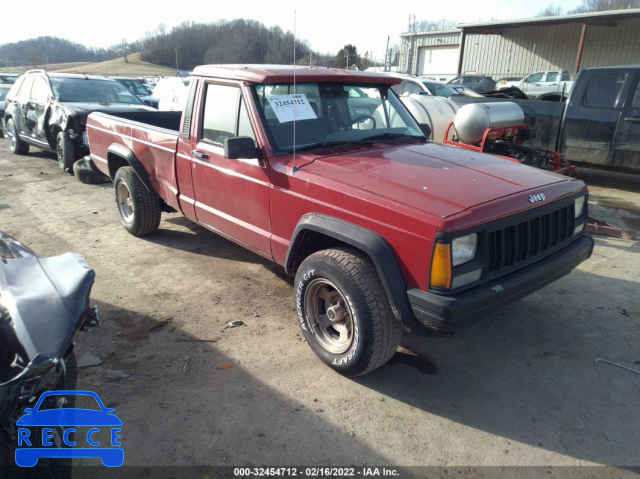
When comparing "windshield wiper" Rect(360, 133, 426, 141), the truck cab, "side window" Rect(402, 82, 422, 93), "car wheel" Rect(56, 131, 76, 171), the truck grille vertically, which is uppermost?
the truck cab

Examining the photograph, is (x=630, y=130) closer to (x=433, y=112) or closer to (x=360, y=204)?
(x=433, y=112)

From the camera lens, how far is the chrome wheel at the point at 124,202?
17.9 feet

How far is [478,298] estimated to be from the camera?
253 cm

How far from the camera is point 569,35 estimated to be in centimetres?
2909

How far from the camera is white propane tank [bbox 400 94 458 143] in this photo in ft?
25.1

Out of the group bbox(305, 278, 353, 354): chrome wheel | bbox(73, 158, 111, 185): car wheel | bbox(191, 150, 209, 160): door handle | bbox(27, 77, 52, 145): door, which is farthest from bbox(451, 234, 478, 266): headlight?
bbox(27, 77, 52, 145): door

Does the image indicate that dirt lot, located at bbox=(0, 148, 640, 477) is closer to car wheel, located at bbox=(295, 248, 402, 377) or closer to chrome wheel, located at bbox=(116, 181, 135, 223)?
car wheel, located at bbox=(295, 248, 402, 377)

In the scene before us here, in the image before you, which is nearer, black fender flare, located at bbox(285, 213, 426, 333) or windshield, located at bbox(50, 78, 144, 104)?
black fender flare, located at bbox(285, 213, 426, 333)

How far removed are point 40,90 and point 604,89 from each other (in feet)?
33.6

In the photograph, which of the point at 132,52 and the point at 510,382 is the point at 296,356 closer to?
the point at 510,382

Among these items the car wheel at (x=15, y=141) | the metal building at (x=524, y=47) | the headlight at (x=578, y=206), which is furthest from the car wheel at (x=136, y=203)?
the metal building at (x=524, y=47)

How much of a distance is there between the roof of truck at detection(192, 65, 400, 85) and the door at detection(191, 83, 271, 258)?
0.11 meters

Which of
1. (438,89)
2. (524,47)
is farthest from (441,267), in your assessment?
(524,47)

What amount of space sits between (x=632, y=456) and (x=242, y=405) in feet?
7.16
